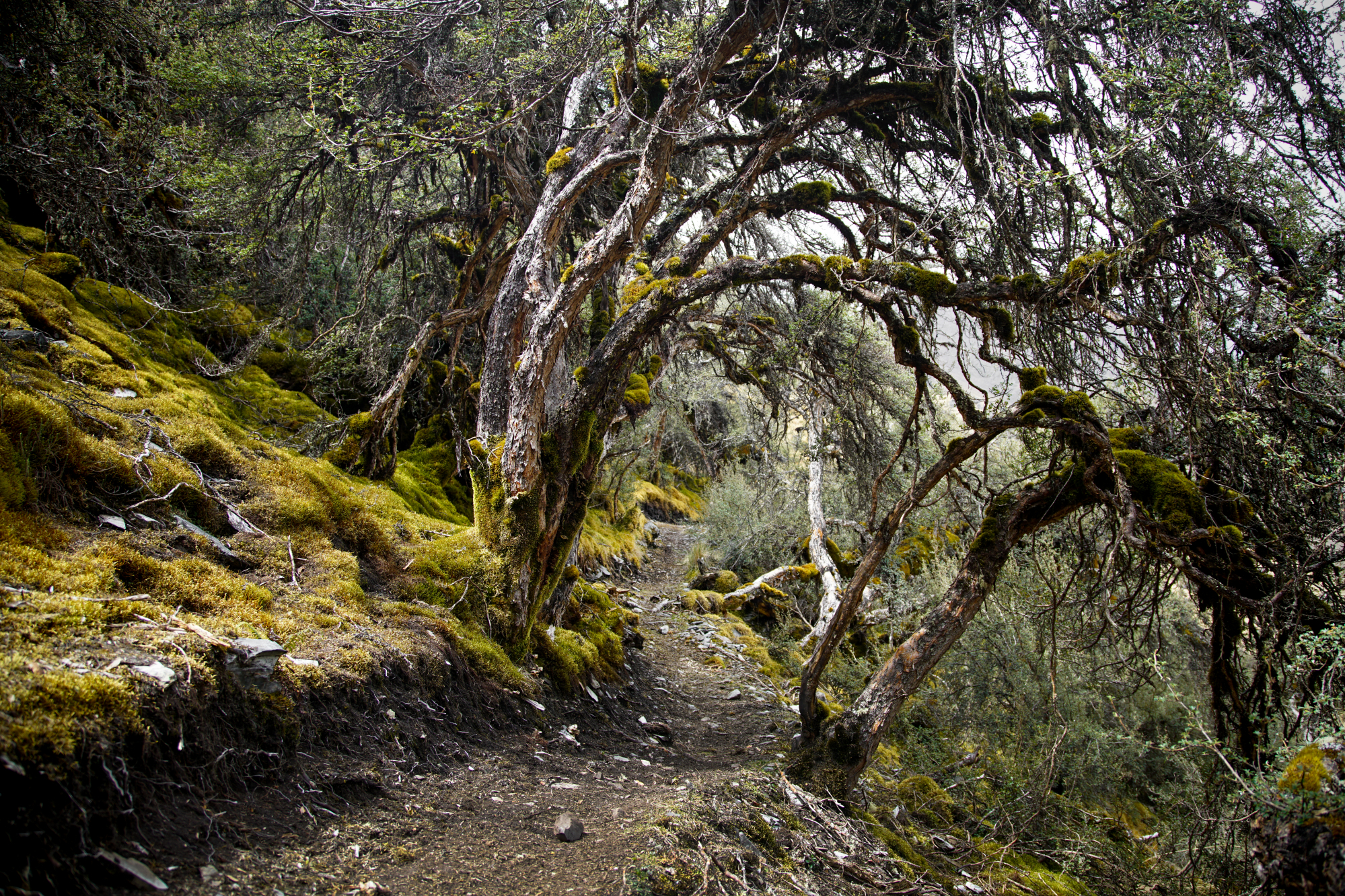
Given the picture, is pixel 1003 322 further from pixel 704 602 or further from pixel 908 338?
pixel 704 602

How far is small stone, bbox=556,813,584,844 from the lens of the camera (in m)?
2.62

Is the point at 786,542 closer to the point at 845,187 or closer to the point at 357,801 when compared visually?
the point at 845,187

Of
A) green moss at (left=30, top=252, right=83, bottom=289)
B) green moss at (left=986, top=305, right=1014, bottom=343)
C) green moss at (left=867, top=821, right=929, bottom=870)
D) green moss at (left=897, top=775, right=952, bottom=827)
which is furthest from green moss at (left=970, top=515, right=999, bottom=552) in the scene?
green moss at (left=30, top=252, right=83, bottom=289)

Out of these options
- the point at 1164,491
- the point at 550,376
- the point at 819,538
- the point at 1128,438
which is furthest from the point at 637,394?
the point at 819,538

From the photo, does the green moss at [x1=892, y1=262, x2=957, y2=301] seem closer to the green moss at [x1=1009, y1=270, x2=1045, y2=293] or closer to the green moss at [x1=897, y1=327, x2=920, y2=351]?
the green moss at [x1=897, y1=327, x2=920, y2=351]

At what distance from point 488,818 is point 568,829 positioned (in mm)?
370

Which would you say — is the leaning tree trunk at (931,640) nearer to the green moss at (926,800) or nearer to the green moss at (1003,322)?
the green moss at (1003,322)

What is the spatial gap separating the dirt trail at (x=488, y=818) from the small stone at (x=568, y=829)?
0.08 ft

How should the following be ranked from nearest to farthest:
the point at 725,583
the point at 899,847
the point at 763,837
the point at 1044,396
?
1. the point at 763,837
2. the point at 1044,396
3. the point at 899,847
4. the point at 725,583

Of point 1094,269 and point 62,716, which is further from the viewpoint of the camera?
point 1094,269

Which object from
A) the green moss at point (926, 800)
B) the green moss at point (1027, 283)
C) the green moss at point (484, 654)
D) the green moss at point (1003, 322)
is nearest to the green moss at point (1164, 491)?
the green moss at point (1003, 322)

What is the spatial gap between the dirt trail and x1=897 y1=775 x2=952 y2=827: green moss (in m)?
1.37

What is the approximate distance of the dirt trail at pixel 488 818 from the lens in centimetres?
191

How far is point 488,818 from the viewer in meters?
2.71
